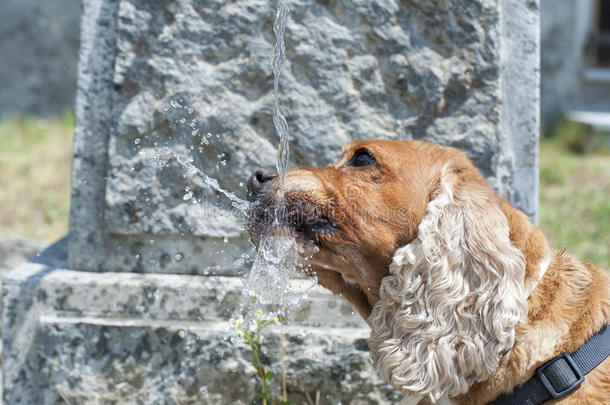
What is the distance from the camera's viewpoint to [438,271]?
2295mm

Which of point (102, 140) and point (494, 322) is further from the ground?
point (102, 140)

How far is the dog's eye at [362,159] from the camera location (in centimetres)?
261

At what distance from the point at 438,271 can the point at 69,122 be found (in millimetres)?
7141

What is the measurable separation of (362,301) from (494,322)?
614 mm

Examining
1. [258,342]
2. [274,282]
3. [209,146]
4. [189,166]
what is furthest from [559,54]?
[258,342]

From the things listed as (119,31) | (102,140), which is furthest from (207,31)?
(102,140)

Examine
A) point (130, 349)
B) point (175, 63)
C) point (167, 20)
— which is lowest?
point (130, 349)

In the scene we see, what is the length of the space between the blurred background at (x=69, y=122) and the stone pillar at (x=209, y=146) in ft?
6.84

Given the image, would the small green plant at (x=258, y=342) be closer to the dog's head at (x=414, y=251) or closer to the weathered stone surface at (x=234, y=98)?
the dog's head at (x=414, y=251)

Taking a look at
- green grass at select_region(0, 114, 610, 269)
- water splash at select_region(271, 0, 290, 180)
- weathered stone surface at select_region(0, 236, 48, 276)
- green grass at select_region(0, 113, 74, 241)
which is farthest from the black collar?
green grass at select_region(0, 113, 74, 241)

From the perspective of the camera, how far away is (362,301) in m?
2.64

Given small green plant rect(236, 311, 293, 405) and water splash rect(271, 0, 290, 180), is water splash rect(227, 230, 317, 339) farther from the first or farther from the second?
water splash rect(271, 0, 290, 180)

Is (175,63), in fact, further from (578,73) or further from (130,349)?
(578,73)

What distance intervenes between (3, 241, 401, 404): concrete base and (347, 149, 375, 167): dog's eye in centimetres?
81
